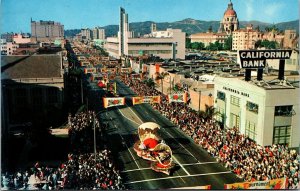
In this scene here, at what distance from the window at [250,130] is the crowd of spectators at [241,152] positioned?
641 millimetres

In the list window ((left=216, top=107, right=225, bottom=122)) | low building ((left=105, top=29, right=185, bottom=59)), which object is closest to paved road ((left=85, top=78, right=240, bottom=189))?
window ((left=216, top=107, right=225, bottom=122))

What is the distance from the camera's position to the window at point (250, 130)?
2088 inches

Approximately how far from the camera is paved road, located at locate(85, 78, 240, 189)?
3923cm

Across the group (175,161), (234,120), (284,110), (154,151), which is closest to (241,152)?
(175,161)

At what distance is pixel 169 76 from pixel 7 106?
4876 cm

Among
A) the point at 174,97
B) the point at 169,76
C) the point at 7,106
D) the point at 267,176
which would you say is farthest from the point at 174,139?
the point at 169,76

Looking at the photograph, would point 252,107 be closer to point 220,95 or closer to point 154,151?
point 220,95

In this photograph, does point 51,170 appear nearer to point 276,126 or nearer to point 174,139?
point 174,139

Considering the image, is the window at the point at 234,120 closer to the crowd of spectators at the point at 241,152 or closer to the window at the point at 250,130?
the crowd of spectators at the point at 241,152

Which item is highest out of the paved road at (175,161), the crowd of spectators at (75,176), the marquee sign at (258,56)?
the marquee sign at (258,56)

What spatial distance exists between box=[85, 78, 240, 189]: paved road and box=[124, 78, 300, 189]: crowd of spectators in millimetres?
1083

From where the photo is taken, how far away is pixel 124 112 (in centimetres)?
7619

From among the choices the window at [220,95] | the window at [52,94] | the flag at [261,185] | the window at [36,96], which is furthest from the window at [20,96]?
the flag at [261,185]

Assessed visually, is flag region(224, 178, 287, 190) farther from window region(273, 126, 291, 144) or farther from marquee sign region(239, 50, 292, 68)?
marquee sign region(239, 50, 292, 68)
